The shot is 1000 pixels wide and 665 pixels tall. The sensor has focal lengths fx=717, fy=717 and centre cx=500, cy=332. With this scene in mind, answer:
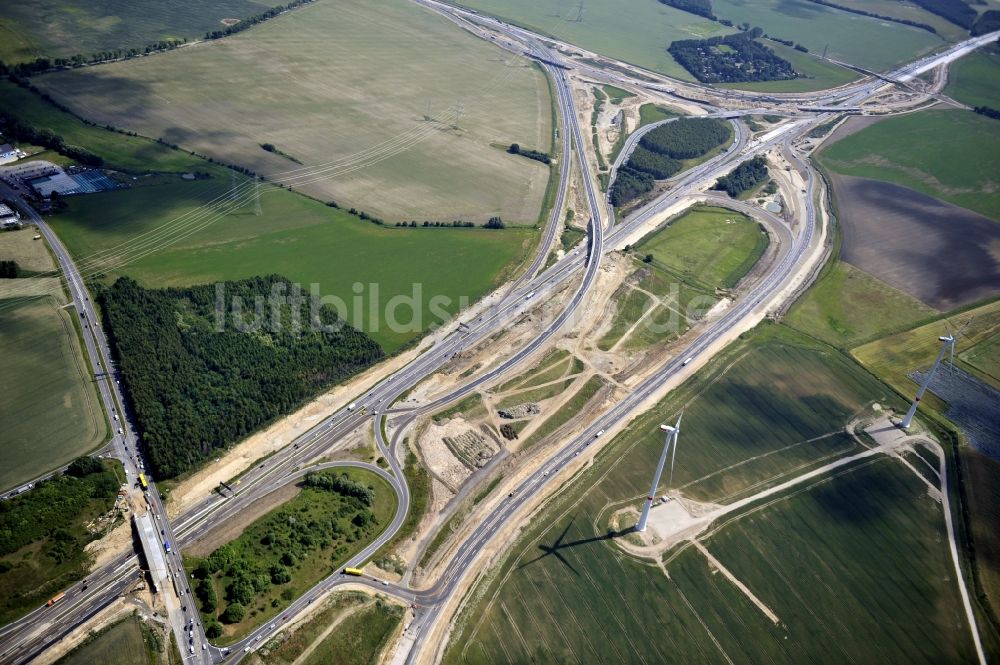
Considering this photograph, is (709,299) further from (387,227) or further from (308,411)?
(308,411)

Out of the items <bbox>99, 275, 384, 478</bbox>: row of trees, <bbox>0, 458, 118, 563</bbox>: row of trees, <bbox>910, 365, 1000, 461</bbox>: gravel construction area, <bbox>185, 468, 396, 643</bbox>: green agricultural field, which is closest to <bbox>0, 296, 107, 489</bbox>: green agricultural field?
<bbox>0, 458, 118, 563</bbox>: row of trees

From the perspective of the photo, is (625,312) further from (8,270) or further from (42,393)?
(8,270)

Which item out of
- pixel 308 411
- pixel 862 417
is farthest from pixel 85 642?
pixel 862 417

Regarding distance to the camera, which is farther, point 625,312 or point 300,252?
point 300,252

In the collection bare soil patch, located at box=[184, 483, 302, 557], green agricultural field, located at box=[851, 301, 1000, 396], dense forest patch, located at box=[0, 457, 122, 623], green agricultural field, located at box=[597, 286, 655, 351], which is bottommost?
bare soil patch, located at box=[184, 483, 302, 557]

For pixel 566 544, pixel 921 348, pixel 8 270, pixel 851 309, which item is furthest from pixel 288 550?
pixel 921 348

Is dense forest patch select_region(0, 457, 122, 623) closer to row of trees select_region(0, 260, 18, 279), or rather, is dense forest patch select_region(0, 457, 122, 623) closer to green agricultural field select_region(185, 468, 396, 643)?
green agricultural field select_region(185, 468, 396, 643)

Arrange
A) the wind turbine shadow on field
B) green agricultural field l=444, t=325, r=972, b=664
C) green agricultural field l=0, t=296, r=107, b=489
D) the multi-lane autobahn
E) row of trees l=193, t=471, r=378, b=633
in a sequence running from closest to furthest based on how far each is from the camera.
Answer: the multi-lane autobahn
row of trees l=193, t=471, r=378, b=633
green agricultural field l=444, t=325, r=972, b=664
the wind turbine shadow on field
green agricultural field l=0, t=296, r=107, b=489
